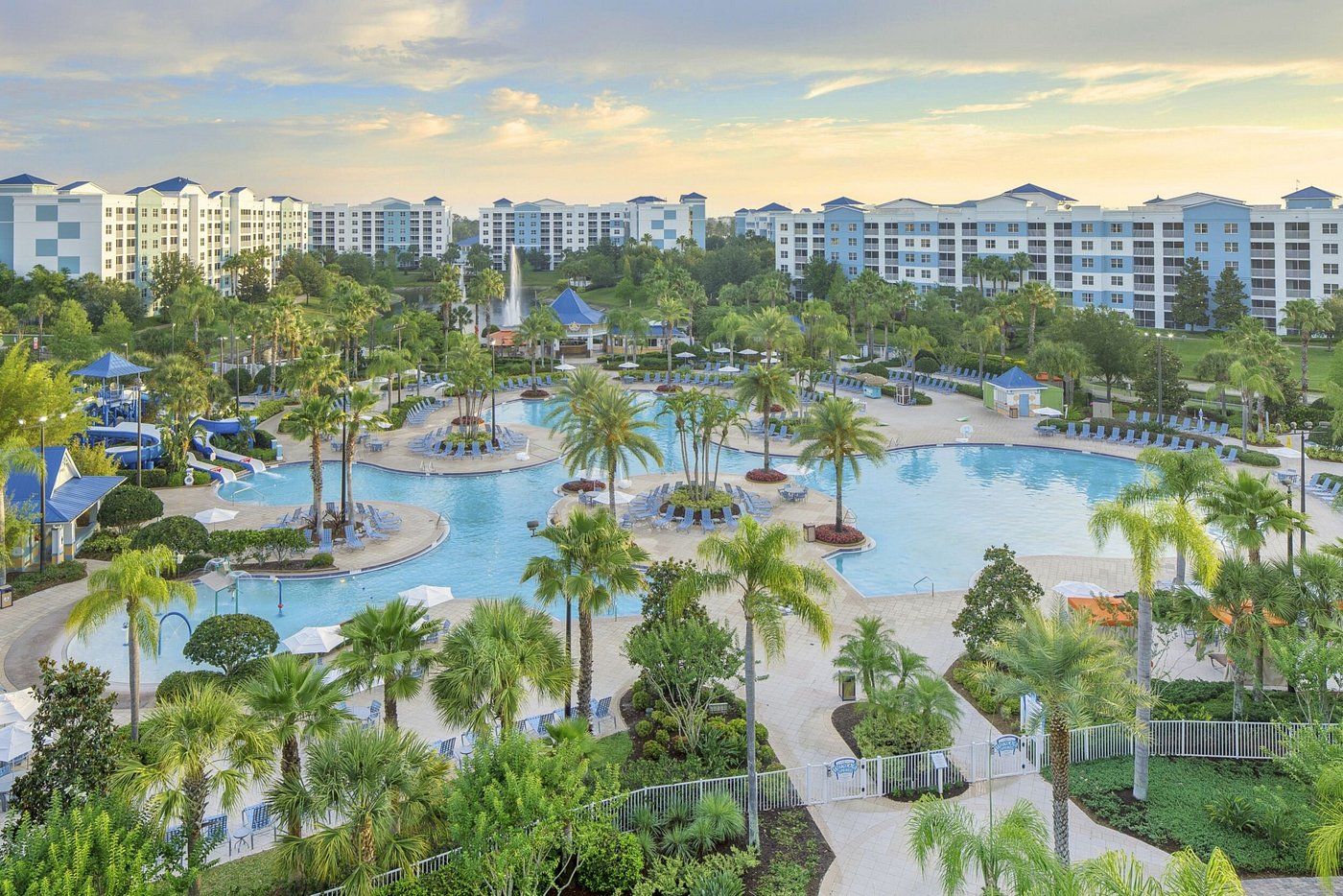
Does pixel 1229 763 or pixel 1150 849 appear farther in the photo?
pixel 1229 763

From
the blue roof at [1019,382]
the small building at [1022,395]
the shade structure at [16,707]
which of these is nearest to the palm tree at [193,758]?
the shade structure at [16,707]

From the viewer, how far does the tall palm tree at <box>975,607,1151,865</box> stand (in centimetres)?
1516

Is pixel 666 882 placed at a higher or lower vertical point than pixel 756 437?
lower

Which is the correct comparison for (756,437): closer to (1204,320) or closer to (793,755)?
(793,755)

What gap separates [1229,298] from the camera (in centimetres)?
9025

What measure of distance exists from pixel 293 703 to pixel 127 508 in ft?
84.9

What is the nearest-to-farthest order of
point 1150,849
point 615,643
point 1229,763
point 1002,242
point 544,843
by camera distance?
point 544,843 < point 1150,849 < point 1229,763 < point 615,643 < point 1002,242

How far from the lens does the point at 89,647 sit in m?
27.8

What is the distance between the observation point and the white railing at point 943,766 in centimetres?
1873

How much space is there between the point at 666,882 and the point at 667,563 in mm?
10363

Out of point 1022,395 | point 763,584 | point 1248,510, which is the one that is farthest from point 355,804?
point 1022,395

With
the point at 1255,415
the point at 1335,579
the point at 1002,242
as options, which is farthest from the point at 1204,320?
the point at 1335,579

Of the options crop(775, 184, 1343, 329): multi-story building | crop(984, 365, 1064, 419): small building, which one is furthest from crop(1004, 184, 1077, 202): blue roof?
crop(984, 365, 1064, 419): small building

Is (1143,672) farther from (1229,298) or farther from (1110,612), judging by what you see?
(1229,298)
